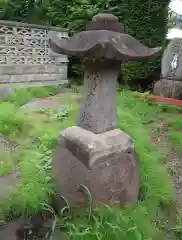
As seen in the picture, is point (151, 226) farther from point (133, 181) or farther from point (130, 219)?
point (133, 181)

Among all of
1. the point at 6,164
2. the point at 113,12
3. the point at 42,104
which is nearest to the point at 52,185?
the point at 6,164

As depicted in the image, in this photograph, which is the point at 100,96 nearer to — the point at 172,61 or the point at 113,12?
the point at 172,61

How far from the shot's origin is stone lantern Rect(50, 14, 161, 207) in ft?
7.50

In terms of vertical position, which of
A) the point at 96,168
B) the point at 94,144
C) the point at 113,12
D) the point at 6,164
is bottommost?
the point at 6,164

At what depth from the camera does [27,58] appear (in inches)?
281

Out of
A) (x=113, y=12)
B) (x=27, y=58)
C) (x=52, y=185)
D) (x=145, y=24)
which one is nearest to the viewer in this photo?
(x=52, y=185)

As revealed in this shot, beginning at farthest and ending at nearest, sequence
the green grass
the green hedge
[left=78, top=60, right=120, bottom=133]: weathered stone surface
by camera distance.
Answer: the green hedge < the green grass < [left=78, top=60, right=120, bottom=133]: weathered stone surface

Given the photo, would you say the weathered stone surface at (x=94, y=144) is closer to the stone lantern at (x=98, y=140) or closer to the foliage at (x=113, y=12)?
the stone lantern at (x=98, y=140)

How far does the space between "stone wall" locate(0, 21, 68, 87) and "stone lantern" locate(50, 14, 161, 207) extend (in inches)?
184

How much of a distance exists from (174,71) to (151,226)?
18.7 feet

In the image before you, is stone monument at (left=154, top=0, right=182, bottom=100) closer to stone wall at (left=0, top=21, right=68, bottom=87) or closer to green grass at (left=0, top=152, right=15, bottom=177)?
stone wall at (left=0, top=21, right=68, bottom=87)

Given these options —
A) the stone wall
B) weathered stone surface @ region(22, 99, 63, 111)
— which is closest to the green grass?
weathered stone surface @ region(22, 99, 63, 111)

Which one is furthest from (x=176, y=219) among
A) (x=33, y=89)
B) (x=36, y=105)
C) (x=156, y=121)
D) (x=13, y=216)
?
(x=33, y=89)

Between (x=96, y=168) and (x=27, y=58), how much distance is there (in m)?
5.40
